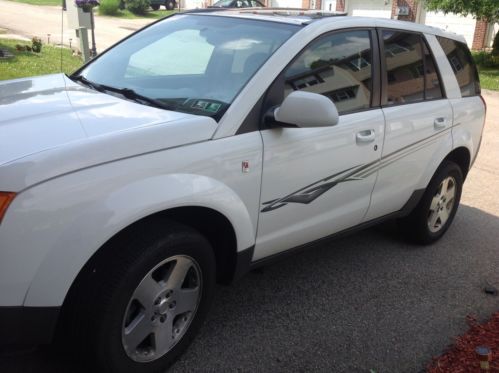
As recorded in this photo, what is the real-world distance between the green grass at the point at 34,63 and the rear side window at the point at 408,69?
761cm

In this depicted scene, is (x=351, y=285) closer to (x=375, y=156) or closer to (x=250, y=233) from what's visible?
(x=375, y=156)

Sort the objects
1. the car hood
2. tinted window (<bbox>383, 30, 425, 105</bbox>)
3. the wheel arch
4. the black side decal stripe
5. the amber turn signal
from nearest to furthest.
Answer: the amber turn signal → the car hood → the wheel arch → the black side decal stripe → tinted window (<bbox>383, 30, 425, 105</bbox>)

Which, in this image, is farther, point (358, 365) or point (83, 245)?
point (358, 365)

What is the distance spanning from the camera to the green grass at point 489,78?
15047 millimetres

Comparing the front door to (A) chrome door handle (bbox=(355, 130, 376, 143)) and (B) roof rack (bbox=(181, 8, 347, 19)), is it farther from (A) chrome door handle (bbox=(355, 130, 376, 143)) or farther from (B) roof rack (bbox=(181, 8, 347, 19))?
(B) roof rack (bbox=(181, 8, 347, 19))

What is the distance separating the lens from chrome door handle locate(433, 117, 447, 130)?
429 centimetres

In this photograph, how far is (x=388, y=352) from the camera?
328 centimetres

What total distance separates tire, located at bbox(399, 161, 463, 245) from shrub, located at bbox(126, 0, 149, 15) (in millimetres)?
33237

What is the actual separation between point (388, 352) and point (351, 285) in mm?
808

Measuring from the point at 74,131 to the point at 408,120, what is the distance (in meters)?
2.36

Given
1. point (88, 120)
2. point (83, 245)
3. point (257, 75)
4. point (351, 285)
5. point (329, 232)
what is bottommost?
point (351, 285)

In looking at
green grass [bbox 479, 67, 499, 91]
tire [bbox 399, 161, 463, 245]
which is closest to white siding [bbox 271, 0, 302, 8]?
green grass [bbox 479, 67, 499, 91]

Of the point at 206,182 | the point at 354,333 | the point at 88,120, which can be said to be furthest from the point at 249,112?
the point at 354,333

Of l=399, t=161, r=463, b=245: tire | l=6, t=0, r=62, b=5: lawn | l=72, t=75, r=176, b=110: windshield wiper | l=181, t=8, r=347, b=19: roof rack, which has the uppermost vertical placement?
l=181, t=8, r=347, b=19: roof rack
